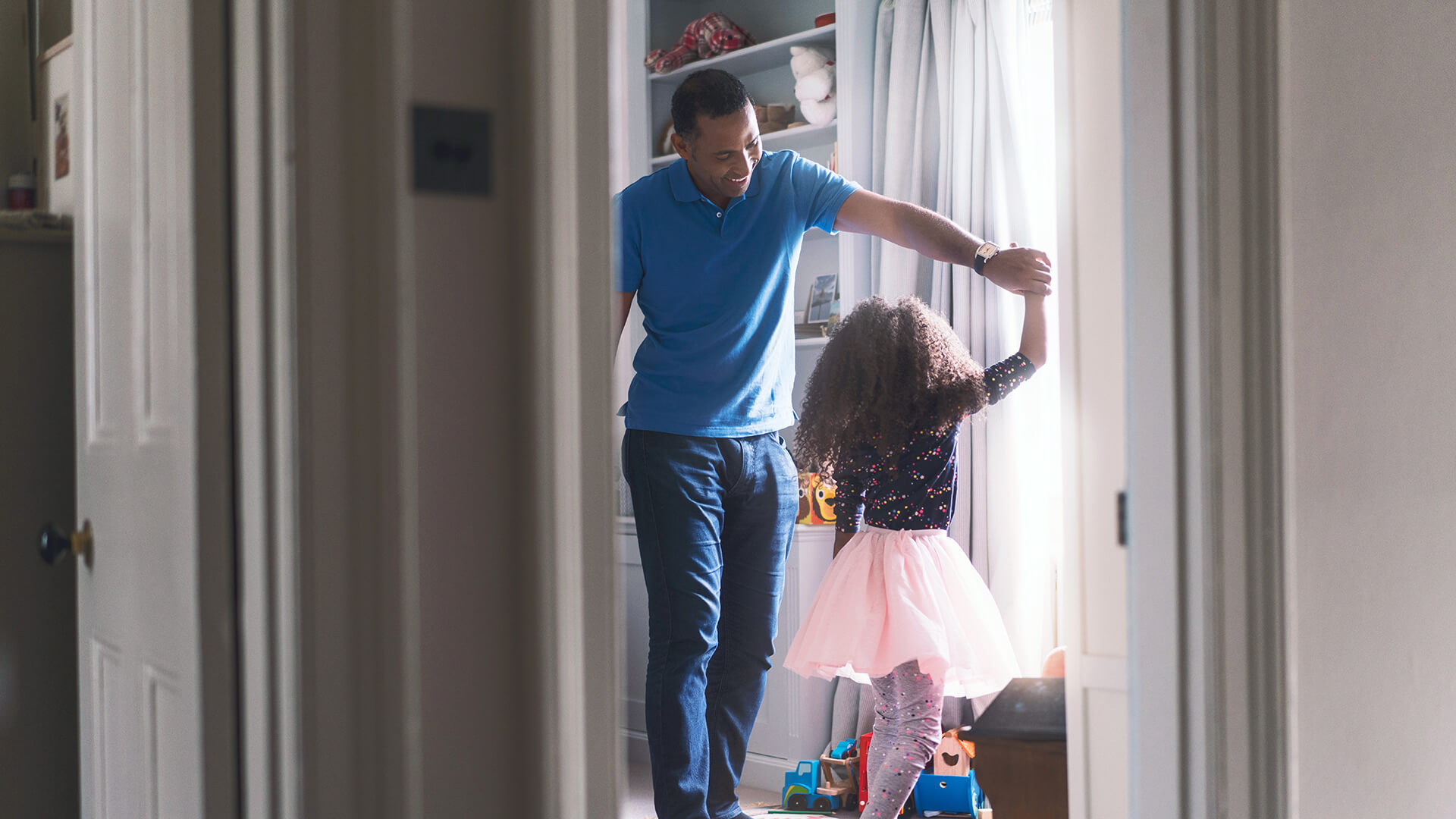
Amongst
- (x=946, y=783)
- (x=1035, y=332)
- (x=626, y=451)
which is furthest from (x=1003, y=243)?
(x=946, y=783)

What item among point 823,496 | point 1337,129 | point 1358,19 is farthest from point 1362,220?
point 823,496

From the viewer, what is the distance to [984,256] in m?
2.23

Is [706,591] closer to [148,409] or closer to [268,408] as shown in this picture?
[148,409]

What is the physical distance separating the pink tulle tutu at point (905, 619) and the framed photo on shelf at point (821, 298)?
30.1 inches

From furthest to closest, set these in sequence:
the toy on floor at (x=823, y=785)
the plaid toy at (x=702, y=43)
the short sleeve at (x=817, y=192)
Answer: the plaid toy at (x=702, y=43) < the toy on floor at (x=823, y=785) < the short sleeve at (x=817, y=192)

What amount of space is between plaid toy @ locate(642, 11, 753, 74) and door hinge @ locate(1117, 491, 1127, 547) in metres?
2.18

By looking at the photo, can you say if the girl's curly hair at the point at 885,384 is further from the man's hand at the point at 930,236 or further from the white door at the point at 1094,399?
the white door at the point at 1094,399

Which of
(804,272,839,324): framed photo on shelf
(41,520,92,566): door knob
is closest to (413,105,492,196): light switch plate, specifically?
(41,520,92,566): door knob

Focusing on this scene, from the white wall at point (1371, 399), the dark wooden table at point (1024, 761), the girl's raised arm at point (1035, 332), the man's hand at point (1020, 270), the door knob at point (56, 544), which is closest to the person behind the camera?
the door knob at point (56, 544)

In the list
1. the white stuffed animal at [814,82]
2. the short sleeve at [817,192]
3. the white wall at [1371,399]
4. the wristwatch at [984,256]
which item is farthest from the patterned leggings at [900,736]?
the white stuffed animal at [814,82]

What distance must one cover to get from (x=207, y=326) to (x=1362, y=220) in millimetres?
1266

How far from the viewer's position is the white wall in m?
1.20

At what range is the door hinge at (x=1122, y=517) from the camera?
124 centimetres

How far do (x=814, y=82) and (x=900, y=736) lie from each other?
1741 mm
